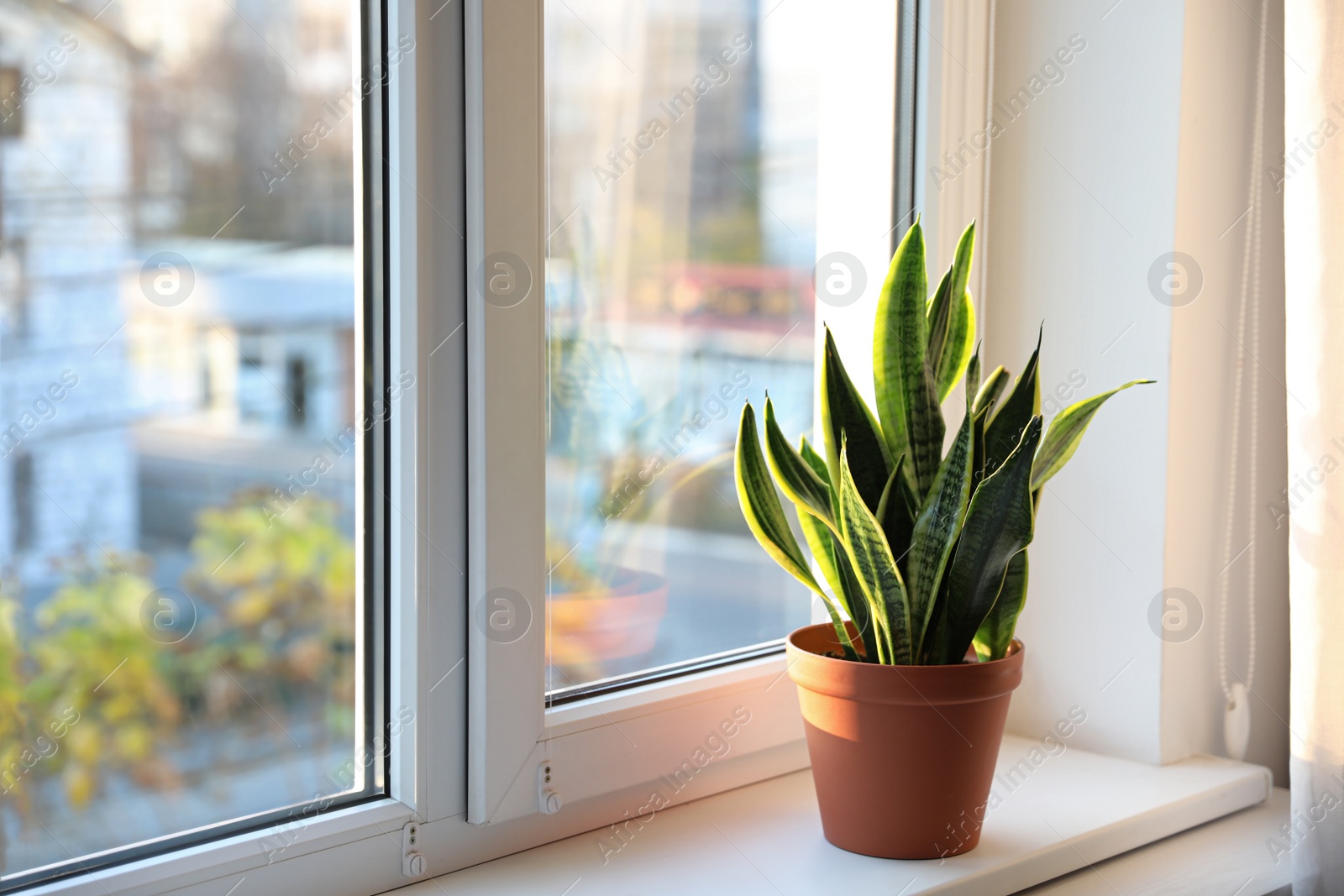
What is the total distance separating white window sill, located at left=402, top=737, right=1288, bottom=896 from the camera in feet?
3.32

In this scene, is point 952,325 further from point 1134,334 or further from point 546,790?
point 546,790

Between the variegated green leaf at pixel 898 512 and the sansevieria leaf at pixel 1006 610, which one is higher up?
the variegated green leaf at pixel 898 512

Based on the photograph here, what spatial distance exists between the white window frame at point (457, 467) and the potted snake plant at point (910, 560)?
22 centimetres

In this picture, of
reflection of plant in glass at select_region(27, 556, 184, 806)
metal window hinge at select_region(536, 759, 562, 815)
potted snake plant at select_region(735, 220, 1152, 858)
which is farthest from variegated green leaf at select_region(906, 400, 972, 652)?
reflection of plant in glass at select_region(27, 556, 184, 806)

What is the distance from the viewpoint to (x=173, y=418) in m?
0.85

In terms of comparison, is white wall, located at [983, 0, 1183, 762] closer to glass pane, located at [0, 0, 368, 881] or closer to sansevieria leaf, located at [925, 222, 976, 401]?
sansevieria leaf, located at [925, 222, 976, 401]

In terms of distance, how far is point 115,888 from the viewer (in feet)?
2.67

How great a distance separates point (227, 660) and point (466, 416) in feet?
0.92

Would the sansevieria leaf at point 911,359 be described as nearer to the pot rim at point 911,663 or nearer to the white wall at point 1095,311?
the pot rim at point 911,663

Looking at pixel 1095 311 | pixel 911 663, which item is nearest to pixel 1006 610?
pixel 911 663

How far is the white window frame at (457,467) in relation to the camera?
3.10ft

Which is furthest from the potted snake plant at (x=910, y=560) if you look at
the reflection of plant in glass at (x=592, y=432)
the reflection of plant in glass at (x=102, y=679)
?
the reflection of plant in glass at (x=102, y=679)

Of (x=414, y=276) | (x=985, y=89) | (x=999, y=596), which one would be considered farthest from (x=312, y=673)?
(x=985, y=89)

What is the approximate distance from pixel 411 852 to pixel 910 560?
1.67 ft
